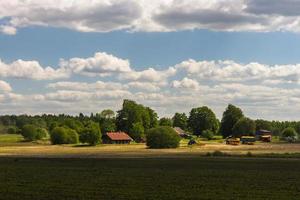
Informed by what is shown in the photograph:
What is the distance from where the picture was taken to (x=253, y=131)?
195 metres

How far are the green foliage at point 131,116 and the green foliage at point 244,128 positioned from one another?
33.6 meters

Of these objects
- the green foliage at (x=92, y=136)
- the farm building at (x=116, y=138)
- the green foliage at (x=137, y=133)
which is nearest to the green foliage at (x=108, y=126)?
Answer: the green foliage at (x=137, y=133)

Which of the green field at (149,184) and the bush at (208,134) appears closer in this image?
the green field at (149,184)

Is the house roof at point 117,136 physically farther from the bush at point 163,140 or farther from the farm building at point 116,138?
the bush at point 163,140

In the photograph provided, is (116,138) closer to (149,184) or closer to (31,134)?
(31,134)

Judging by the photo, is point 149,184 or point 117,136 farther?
point 117,136

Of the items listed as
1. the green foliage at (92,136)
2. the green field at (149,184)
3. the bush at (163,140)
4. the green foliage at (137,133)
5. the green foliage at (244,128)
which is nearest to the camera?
the green field at (149,184)

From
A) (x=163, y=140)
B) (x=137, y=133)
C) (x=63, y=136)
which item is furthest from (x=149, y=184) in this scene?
(x=137, y=133)

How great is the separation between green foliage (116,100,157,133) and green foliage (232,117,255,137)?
33.6m

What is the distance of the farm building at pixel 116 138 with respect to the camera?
15512cm

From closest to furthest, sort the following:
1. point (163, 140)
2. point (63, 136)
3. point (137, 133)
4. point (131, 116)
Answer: point (163, 140) < point (63, 136) < point (137, 133) < point (131, 116)

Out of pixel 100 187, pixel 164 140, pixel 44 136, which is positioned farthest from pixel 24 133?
pixel 100 187

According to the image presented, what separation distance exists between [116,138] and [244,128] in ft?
183

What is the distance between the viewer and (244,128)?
191250 millimetres
